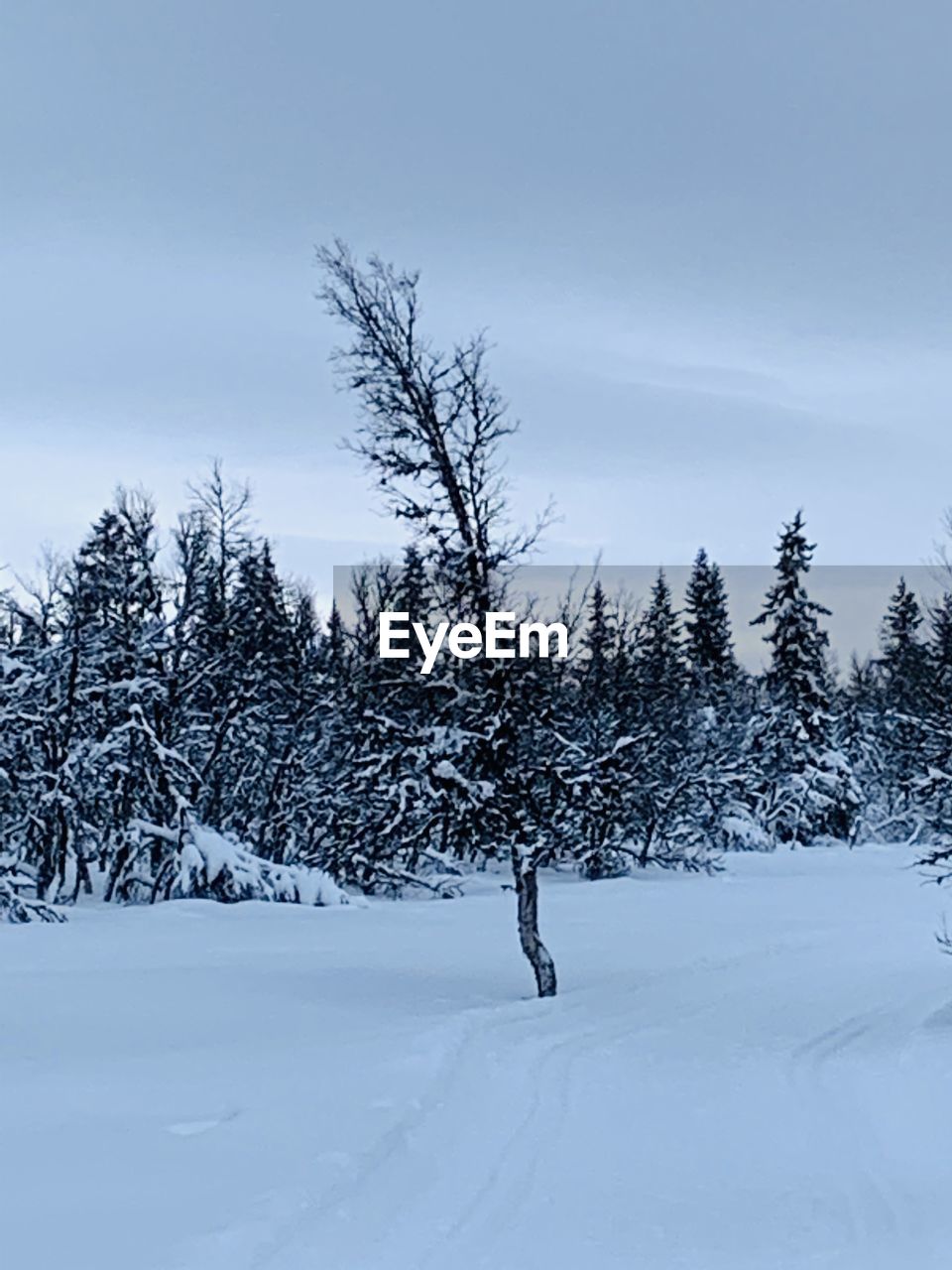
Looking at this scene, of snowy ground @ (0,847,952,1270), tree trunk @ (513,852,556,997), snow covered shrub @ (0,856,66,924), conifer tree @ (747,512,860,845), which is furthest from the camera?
conifer tree @ (747,512,860,845)

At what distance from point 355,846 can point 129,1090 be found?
6.07 metres

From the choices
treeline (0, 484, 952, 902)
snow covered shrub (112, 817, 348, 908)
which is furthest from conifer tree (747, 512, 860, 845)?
snow covered shrub (112, 817, 348, 908)

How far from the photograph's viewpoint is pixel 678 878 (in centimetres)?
3294

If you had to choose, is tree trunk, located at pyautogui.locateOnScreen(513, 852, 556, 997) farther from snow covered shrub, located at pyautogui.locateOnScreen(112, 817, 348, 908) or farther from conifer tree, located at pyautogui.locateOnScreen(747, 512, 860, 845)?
conifer tree, located at pyautogui.locateOnScreen(747, 512, 860, 845)

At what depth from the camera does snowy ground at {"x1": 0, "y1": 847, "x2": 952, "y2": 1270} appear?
18.7 feet

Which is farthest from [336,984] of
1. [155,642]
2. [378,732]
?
[155,642]

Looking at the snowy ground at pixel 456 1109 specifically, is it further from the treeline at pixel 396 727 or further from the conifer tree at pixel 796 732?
the conifer tree at pixel 796 732

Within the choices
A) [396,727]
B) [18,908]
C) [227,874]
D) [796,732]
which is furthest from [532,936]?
[796,732]

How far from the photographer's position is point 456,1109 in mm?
8172
